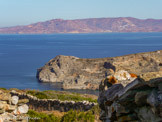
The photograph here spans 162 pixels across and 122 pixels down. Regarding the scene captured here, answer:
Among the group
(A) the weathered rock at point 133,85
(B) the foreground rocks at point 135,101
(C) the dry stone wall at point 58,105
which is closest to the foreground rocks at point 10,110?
(B) the foreground rocks at point 135,101

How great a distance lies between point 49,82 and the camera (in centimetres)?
8438

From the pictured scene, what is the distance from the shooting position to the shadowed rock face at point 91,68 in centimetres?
7744

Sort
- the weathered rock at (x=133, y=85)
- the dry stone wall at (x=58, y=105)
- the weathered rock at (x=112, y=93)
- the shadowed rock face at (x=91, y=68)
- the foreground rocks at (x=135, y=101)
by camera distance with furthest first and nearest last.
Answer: the shadowed rock face at (x=91, y=68), the dry stone wall at (x=58, y=105), the weathered rock at (x=112, y=93), the weathered rock at (x=133, y=85), the foreground rocks at (x=135, y=101)

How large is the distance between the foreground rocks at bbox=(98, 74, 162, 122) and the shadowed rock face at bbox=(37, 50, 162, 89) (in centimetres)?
6972

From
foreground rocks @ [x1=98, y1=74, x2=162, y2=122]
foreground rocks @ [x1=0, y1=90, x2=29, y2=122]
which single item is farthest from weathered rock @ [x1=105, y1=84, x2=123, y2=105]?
foreground rocks @ [x1=0, y1=90, x2=29, y2=122]

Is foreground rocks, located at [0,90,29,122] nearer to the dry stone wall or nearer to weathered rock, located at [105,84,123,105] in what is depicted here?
weathered rock, located at [105,84,123,105]

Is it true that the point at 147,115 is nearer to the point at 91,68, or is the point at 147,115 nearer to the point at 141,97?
the point at 141,97

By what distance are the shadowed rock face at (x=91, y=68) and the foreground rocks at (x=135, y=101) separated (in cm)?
6972

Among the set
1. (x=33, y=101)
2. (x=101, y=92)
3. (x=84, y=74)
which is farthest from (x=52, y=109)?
(x=84, y=74)

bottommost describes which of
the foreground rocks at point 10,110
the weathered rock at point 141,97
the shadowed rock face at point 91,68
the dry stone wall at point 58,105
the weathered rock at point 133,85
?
the shadowed rock face at point 91,68

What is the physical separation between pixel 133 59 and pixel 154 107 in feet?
259

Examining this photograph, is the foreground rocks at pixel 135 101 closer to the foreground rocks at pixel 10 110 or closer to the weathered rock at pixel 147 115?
the weathered rock at pixel 147 115

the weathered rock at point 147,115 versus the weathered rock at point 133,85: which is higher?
the weathered rock at point 133,85

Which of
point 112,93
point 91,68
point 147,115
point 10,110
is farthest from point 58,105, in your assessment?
point 91,68
